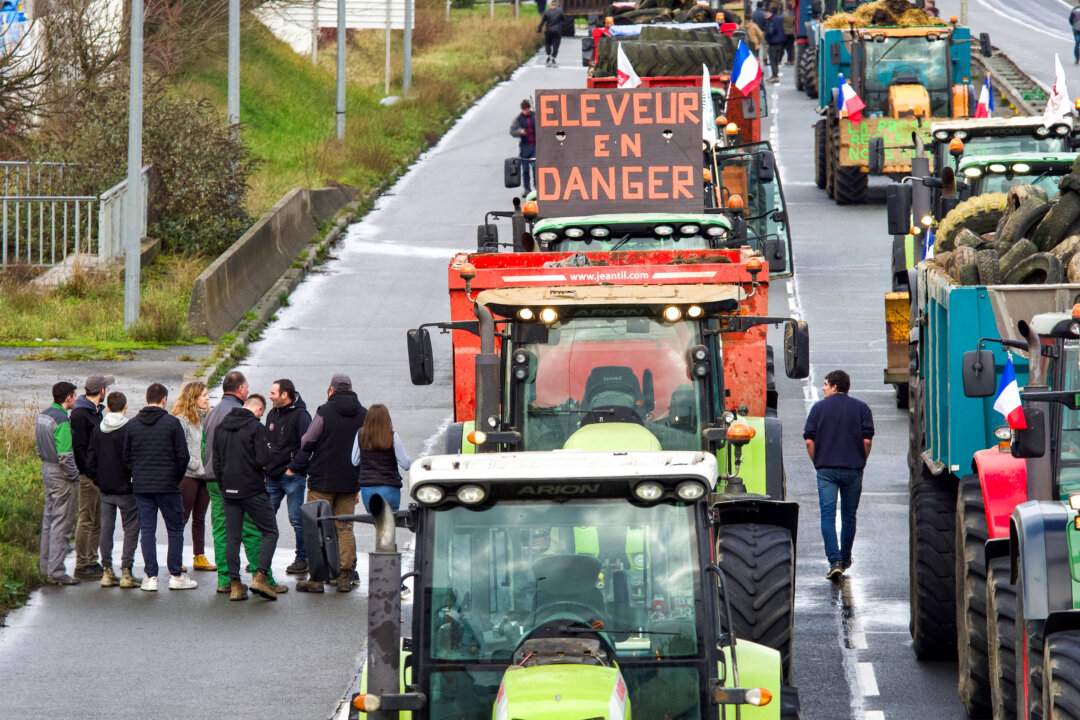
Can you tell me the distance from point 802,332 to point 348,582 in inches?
163

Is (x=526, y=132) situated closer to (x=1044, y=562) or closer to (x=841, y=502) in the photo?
(x=841, y=502)

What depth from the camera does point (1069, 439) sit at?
8.37 meters

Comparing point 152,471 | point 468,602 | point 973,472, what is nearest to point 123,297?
point 152,471

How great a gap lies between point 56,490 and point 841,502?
20.1 ft

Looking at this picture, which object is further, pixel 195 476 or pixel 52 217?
pixel 52 217

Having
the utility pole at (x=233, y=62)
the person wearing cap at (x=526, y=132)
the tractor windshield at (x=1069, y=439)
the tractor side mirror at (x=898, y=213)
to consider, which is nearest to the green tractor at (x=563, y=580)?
the tractor windshield at (x=1069, y=439)

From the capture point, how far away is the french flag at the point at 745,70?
26.0 metres

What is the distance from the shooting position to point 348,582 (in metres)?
13.4

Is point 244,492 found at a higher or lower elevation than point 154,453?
lower

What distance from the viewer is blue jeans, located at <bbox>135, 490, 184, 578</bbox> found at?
13.4 metres

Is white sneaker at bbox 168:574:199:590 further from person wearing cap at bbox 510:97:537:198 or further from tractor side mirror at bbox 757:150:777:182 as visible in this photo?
person wearing cap at bbox 510:97:537:198

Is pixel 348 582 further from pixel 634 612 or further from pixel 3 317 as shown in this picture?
pixel 3 317

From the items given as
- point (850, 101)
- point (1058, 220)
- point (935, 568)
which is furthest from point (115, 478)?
point (850, 101)

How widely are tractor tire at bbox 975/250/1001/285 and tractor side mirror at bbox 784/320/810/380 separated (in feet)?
4.34
